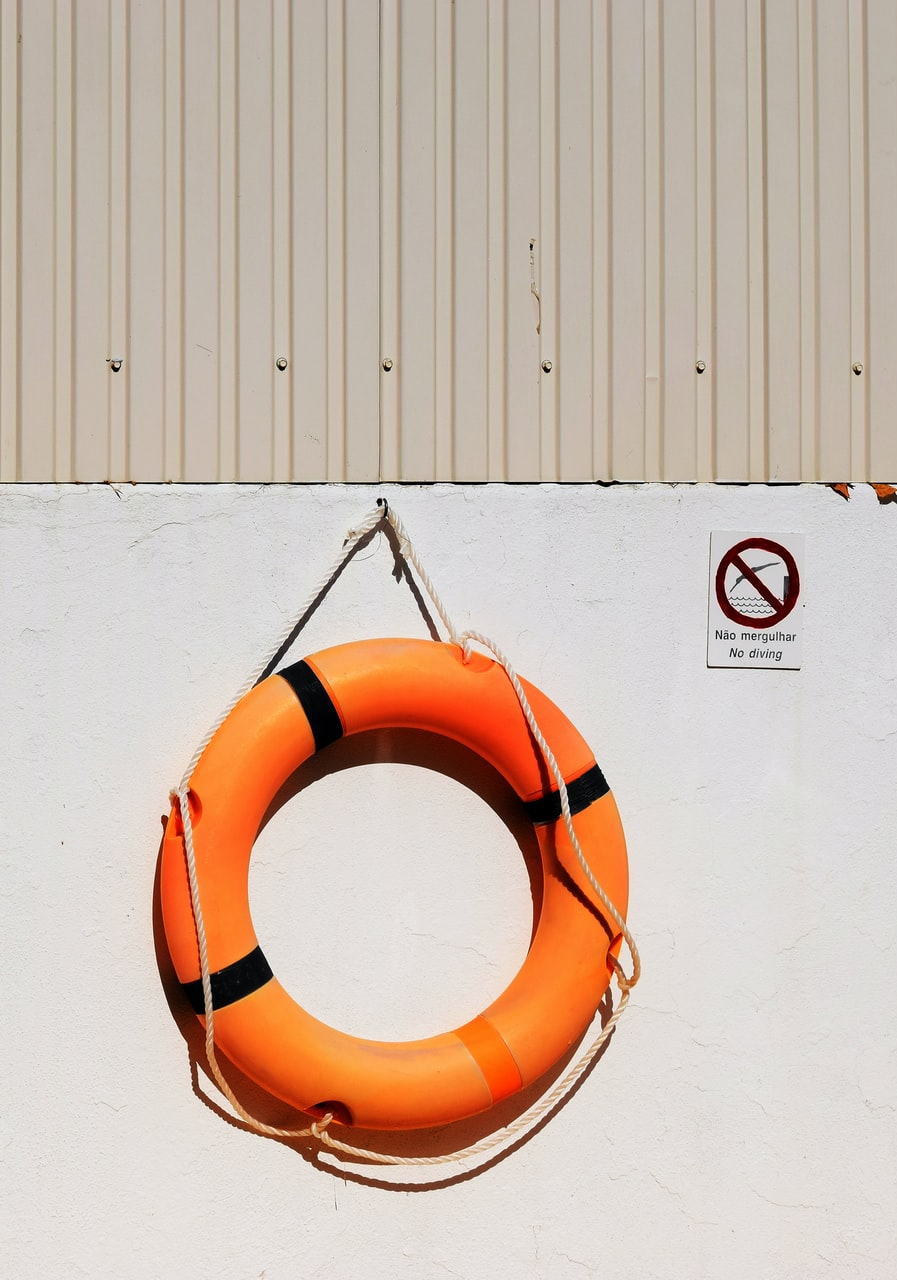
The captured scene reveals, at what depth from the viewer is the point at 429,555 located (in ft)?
5.33

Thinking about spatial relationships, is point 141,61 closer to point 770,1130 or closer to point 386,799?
point 386,799

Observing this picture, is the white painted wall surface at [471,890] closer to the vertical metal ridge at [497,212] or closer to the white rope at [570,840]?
the white rope at [570,840]

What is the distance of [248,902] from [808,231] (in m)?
1.47

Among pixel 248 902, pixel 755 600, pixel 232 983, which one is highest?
pixel 755 600

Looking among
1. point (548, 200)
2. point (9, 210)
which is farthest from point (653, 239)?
point (9, 210)

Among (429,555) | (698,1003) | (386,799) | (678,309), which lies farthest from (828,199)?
(698,1003)

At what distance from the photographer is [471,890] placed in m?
1.60

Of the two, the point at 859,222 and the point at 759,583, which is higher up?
the point at 859,222

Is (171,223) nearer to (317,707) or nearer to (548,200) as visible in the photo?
(548,200)

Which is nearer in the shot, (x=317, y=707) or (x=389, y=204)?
(x=317, y=707)

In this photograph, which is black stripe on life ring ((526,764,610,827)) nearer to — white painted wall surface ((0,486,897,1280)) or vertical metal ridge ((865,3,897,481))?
white painted wall surface ((0,486,897,1280))

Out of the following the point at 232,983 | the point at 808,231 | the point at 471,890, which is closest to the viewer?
the point at 232,983

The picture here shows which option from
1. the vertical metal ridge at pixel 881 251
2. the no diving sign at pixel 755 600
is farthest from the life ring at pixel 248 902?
the vertical metal ridge at pixel 881 251

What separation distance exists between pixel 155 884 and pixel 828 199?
1.62m
